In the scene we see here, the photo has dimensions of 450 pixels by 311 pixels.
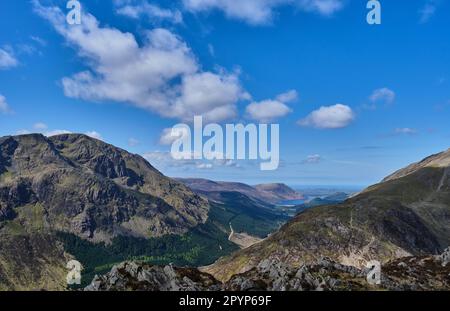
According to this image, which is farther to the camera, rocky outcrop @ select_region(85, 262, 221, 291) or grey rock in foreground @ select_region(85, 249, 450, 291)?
grey rock in foreground @ select_region(85, 249, 450, 291)

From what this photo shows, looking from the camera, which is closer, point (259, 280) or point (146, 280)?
A: point (146, 280)

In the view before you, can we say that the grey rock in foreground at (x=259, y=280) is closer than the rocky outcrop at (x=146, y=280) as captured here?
No

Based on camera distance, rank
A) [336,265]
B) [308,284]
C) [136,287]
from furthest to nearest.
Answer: [336,265], [308,284], [136,287]

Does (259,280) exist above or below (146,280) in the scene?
below

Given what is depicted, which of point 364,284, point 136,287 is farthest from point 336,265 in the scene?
point 136,287
